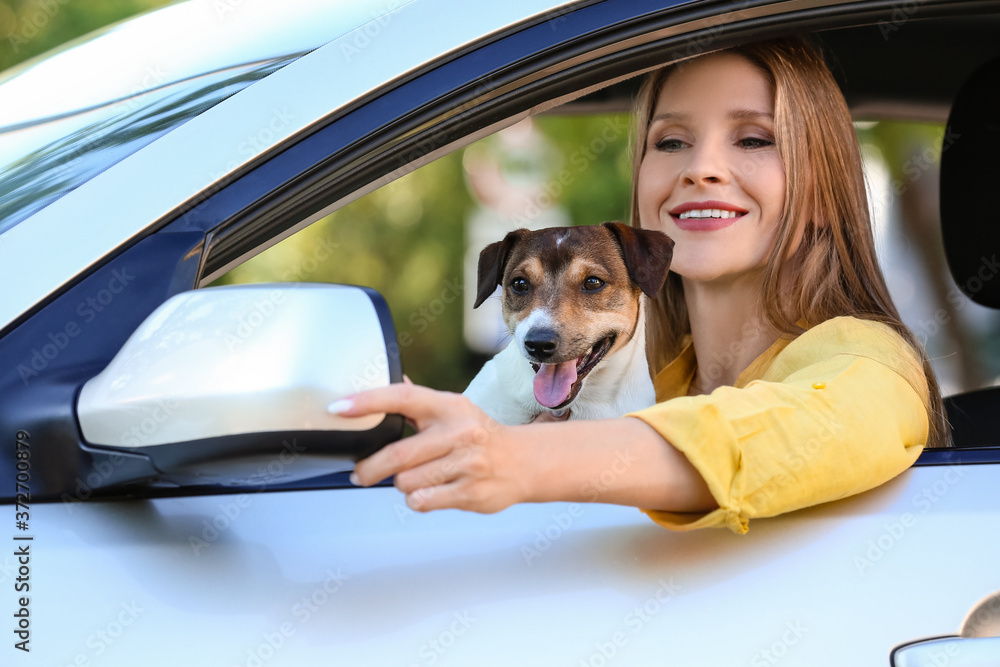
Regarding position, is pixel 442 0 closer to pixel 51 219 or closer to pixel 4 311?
pixel 51 219

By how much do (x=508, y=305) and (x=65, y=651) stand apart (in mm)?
2391

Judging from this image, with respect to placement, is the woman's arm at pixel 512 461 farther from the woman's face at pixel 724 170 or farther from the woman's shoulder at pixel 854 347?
the woman's face at pixel 724 170

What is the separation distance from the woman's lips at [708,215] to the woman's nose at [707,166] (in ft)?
0.19

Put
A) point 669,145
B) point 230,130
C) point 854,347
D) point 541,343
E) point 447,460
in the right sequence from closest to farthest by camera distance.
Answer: point 447,460, point 230,130, point 854,347, point 669,145, point 541,343

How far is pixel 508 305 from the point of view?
3.50 metres

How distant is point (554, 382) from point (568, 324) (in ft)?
0.82

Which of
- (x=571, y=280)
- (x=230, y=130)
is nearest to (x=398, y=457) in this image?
(x=230, y=130)

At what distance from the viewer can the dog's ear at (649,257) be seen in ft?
9.20

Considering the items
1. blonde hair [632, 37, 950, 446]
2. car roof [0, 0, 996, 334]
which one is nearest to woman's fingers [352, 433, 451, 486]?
car roof [0, 0, 996, 334]

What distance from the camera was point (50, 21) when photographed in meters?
9.12

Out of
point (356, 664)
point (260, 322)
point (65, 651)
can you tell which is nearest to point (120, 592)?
point (65, 651)

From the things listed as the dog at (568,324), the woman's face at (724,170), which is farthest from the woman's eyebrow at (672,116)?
the dog at (568,324)

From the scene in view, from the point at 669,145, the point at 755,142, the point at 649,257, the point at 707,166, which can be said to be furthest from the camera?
the point at 649,257

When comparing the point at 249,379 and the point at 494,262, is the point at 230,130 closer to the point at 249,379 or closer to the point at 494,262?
the point at 249,379
